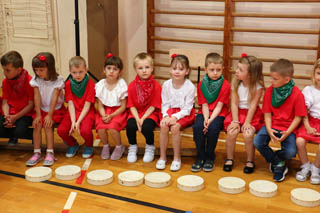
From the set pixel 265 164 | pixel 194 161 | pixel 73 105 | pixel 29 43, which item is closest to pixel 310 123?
pixel 265 164

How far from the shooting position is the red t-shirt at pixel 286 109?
2891 mm

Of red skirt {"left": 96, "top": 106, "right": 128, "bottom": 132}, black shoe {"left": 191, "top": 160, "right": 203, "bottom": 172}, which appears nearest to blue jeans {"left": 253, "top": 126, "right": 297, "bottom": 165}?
black shoe {"left": 191, "top": 160, "right": 203, "bottom": 172}

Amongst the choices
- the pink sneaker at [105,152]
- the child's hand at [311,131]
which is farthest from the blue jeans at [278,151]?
the pink sneaker at [105,152]

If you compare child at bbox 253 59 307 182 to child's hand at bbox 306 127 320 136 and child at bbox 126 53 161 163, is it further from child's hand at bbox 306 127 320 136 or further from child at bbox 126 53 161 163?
child at bbox 126 53 161 163

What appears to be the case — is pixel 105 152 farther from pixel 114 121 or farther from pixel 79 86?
pixel 79 86

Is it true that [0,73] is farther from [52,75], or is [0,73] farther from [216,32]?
[216,32]

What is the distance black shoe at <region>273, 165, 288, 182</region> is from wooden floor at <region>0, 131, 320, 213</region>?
0.14 ft

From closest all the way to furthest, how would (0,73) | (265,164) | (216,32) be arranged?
1. (265,164)
2. (216,32)
3. (0,73)

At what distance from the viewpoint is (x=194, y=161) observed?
3.32 meters

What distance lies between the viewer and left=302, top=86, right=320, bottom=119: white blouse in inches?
115

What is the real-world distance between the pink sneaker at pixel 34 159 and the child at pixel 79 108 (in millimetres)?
248

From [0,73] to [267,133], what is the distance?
4529mm

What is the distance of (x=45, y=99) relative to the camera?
11.2ft

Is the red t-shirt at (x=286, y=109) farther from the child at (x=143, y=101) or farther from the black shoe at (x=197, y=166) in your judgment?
the child at (x=143, y=101)
